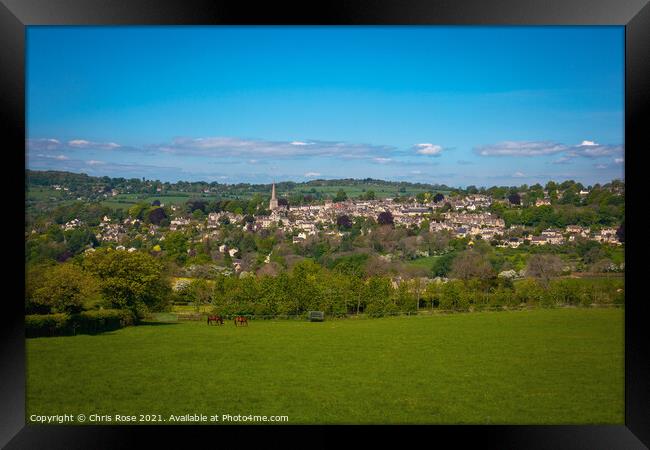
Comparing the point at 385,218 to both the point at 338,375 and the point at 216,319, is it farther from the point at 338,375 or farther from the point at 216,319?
the point at 338,375

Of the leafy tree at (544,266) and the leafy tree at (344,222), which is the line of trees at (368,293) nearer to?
the leafy tree at (544,266)

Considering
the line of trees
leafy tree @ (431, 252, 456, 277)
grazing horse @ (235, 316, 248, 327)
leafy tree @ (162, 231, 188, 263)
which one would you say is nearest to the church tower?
the line of trees

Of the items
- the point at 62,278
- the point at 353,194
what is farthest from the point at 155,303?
the point at 353,194

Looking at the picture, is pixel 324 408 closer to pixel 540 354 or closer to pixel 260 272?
pixel 540 354

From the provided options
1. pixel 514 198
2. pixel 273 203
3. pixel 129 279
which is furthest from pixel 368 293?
pixel 129 279

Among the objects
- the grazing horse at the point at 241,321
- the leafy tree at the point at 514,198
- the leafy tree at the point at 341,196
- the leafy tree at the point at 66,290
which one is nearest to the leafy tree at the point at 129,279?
the leafy tree at the point at 66,290

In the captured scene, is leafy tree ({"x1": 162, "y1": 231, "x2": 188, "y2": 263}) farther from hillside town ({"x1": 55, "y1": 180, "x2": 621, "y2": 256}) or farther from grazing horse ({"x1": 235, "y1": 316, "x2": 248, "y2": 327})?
grazing horse ({"x1": 235, "y1": 316, "x2": 248, "y2": 327})

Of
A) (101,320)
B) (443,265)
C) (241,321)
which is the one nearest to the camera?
(101,320)
